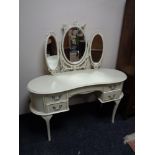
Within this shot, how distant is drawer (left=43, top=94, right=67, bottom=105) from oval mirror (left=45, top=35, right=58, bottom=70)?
1.26 feet

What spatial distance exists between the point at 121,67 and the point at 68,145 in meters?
1.21

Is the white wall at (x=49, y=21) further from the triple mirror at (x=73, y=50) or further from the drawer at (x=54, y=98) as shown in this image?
the drawer at (x=54, y=98)

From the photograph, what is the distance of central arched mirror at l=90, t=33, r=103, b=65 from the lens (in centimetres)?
186

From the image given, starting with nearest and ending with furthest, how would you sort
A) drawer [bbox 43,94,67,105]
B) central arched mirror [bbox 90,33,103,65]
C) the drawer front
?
drawer [bbox 43,94,67,105], the drawer front, central arched mirror [bbox 90,33,103,65]

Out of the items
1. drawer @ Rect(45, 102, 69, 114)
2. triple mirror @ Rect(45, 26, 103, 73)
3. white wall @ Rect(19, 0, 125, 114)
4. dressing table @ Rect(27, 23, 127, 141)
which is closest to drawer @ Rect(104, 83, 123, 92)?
dressing table @ Rect(27, 23, 127, 141)

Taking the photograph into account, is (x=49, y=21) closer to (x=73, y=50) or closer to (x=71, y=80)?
(x=73, y=50)

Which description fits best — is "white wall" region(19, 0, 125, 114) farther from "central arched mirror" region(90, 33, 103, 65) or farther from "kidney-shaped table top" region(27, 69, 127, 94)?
"kidney-shaped table top" region(27, 69, 127, 94)

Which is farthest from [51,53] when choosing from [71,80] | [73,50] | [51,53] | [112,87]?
[112,87]

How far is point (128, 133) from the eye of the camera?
6.09ft

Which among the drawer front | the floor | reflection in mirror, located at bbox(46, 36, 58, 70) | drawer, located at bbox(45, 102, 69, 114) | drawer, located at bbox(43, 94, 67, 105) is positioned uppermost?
reflection in mirror, located at bbox(46, 36, 58, 70)

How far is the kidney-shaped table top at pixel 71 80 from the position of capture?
1456mm

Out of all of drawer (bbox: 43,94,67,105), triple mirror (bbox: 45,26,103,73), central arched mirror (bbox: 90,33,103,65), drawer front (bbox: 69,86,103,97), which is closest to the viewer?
drawer (bbox: 43,94,67,105)
